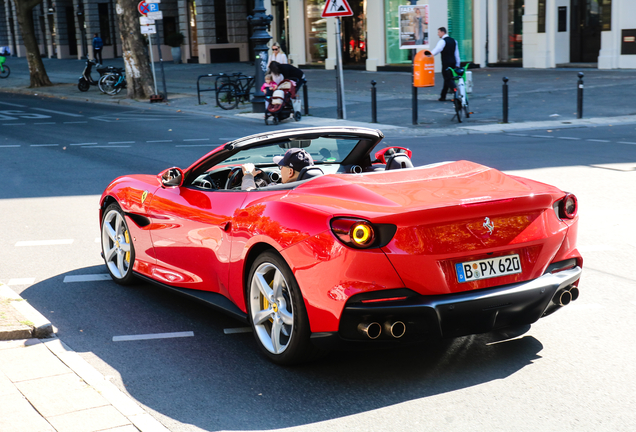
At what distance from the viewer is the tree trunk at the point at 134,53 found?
27.3m

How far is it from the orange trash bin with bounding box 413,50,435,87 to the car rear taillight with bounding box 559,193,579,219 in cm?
1888

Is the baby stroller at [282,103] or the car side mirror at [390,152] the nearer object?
the car side mirror at [390,152]

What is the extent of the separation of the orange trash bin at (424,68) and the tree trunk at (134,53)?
9.48 meters

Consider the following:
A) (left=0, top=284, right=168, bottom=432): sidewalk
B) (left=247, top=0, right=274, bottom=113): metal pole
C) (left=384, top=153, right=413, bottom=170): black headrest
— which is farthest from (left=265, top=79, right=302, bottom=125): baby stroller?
(left=0, top=284, right=168, bottom=432): sidewalk

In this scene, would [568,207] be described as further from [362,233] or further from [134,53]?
[134,53]

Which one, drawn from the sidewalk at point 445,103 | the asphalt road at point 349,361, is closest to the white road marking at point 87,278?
the asphalt road at point 349,361

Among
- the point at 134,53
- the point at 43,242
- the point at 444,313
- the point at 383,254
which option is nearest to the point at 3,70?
the point at 134,53

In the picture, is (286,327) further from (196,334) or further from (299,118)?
(299,118)

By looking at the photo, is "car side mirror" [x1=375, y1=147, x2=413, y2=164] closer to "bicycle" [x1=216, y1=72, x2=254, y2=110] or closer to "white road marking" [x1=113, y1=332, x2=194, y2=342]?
"white road marking" [x1=113, y1=332, x2=194, y2=342]

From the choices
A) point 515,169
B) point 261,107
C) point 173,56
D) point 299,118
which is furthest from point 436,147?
point 173,56

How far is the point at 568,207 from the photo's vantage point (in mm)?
4609

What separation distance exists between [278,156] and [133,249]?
4.89ft

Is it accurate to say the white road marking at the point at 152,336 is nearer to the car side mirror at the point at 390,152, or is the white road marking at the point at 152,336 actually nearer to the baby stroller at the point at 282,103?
the car side mirror at the point at 390,152

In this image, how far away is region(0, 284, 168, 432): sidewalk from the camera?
12.1ft
